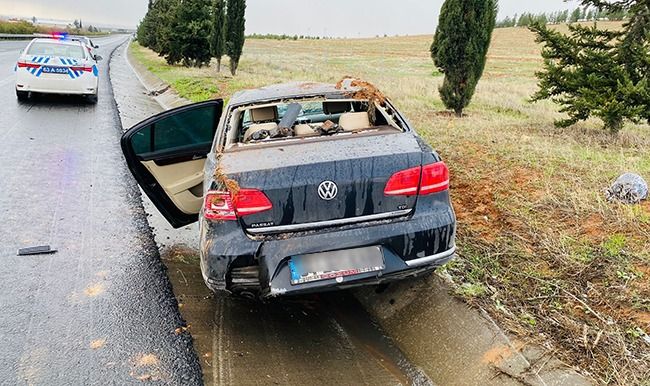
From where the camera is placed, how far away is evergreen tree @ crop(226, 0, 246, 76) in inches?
946

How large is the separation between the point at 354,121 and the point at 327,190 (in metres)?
1.13

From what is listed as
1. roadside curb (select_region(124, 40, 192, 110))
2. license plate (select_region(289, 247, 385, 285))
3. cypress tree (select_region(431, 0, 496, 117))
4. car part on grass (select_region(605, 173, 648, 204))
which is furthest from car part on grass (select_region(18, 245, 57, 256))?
cypress tree (select_region(431, 0, 496, 117))

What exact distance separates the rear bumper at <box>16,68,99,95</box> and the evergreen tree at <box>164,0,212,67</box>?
14.0 meters

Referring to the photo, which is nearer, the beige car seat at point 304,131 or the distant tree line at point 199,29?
the beige car seat at point 304,131

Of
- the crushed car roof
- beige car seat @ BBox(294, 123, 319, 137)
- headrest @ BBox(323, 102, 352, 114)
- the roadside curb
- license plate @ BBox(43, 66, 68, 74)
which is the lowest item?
the roadside curb

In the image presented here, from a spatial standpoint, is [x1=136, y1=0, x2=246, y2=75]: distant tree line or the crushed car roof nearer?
the crushed car roof

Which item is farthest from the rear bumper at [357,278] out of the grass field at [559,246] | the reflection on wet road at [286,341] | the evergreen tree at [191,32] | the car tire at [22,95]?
the evergreen tree at [191,32]

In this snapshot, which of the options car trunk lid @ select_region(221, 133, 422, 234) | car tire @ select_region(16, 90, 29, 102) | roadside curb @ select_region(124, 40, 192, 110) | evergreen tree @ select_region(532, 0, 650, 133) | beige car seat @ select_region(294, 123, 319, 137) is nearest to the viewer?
car trunk lid @ select_region(221, 133, 422, 234)

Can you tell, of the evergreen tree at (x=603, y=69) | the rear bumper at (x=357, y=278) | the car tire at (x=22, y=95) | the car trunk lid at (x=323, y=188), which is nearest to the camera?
the rear bumper at (x=357, y=278)

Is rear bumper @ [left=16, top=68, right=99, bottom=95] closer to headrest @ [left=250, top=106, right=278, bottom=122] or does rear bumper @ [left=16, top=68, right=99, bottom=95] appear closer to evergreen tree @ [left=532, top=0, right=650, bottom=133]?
evergreen tree @ [left=532, top=0, right=650, bottom=133]

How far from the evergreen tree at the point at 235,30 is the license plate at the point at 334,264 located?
21785mm

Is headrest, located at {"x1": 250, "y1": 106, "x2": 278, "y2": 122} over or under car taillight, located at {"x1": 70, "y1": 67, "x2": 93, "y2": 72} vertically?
over

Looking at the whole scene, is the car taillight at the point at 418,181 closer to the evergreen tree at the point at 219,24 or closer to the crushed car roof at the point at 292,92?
the crushed car roof at the point at 292,92

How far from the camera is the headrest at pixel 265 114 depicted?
4629 millimetres
